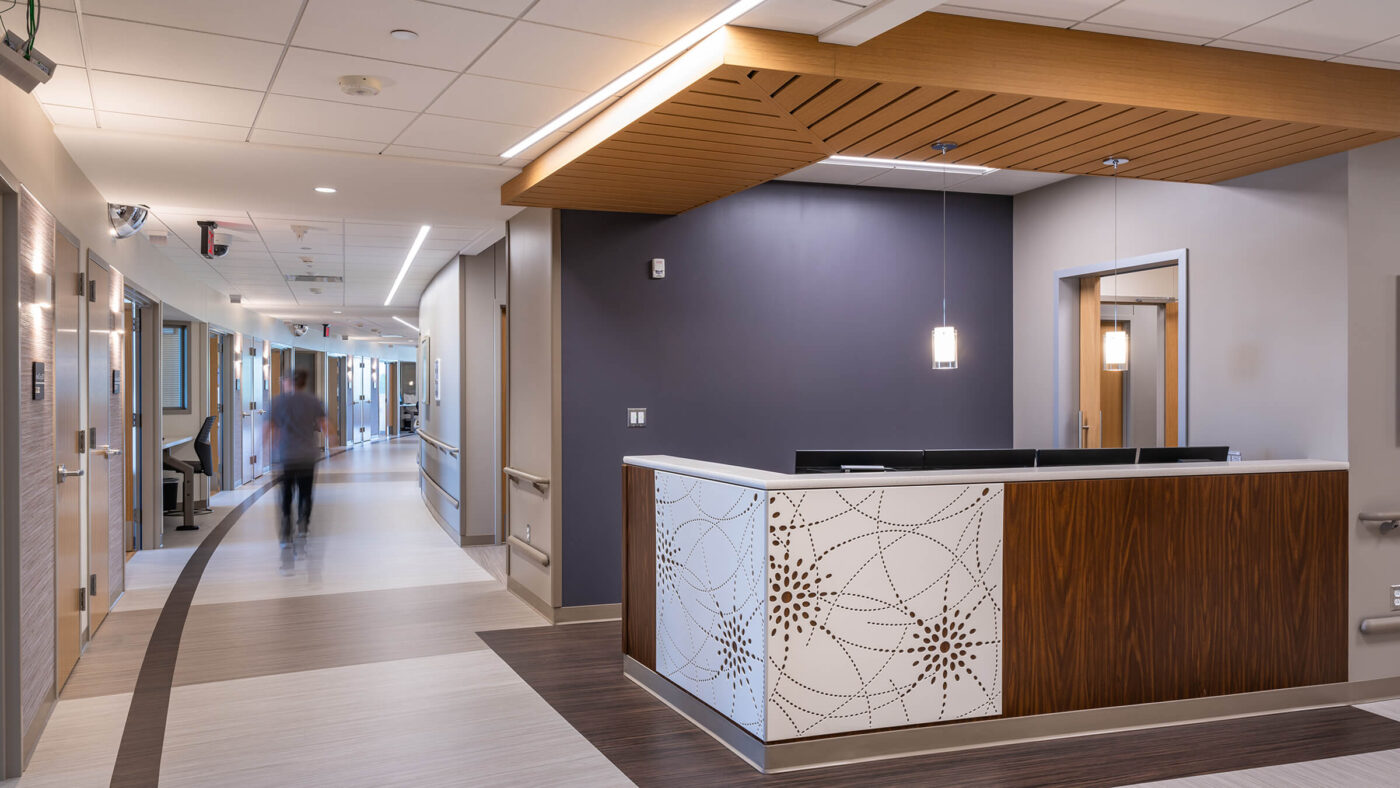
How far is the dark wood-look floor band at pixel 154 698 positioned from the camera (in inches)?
145

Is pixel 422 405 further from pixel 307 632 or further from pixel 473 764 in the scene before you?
pixel 473 764

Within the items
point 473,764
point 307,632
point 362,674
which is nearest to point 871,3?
point 473,764

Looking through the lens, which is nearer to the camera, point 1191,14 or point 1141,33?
point 1191,14

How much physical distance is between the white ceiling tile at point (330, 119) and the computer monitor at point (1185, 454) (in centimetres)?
396

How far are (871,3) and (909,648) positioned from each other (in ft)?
7.99

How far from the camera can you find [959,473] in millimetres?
3871

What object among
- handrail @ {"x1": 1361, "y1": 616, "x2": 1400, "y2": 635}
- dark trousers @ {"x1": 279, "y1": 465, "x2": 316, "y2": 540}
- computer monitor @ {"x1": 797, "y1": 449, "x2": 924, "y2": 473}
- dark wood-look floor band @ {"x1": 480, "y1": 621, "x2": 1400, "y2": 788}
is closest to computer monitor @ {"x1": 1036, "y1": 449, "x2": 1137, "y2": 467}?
computer monitor @ {"x1": 797, "y1": 449, "x2": 924, "y2": 473}

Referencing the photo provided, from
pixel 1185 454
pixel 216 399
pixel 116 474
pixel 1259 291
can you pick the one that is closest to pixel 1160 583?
pixel 1185 454

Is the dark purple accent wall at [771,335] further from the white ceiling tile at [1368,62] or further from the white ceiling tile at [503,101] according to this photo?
the white ceiling tile at [1368,62]

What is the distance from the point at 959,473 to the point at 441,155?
3.45 metres

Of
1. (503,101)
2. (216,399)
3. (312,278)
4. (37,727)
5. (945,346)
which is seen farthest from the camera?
(216,399)

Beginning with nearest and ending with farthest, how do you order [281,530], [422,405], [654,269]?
[654,269] → [281,530] → [422,405]

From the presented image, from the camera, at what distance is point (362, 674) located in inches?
195

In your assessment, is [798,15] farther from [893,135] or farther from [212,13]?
[212,13]
